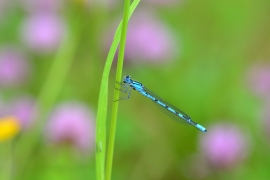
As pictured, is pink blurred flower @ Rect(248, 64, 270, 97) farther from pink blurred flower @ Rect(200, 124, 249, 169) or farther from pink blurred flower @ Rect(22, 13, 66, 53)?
pink blurred flower @ Rect(22, 13, 66, 53)

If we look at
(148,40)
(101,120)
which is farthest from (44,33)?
(101,120)

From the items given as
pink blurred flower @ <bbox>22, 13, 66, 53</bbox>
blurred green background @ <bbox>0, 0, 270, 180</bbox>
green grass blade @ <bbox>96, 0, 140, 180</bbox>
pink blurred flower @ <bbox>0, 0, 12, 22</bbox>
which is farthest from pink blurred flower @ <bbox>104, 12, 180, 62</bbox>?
green grass blade @ <bbox>96, 0, 140, 180</bbox>

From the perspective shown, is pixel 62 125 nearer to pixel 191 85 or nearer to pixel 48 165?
pixel 48 165

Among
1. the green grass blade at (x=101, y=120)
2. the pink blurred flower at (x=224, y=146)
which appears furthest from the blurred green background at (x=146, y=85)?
the green grass blade at (x=101, y=120)

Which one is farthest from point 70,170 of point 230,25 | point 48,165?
point 230,25

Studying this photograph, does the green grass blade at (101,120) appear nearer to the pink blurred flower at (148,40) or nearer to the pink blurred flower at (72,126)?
the pink blurred flower at (72,126)

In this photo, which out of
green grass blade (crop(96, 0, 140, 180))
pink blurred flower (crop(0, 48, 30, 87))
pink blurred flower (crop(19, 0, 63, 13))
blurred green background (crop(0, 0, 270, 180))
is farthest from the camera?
pink blurred flower (crop(19, 0, 63, 13))

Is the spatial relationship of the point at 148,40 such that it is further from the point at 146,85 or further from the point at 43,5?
the point at 43,5
